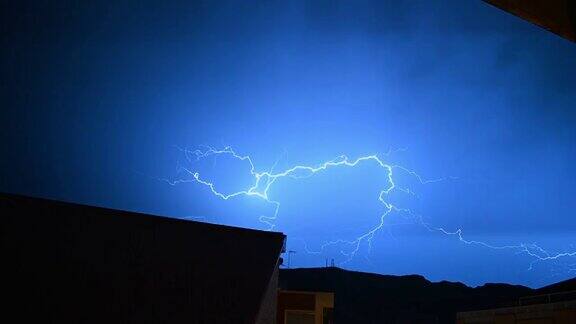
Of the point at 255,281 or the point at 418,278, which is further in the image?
the point at 418,278

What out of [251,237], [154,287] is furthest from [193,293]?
[251,237]

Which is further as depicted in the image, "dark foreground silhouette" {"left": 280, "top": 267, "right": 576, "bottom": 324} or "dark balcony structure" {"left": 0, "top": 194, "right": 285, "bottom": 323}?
"dark foreground silhouette" {"left": 280, "top": 267, "right": 576, "bottom": 324}

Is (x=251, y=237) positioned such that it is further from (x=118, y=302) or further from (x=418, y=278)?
(x=418, y=278)

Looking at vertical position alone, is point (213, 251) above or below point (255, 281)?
above

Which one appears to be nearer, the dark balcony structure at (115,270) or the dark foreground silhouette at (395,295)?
the dark balcony structure at (115,270)

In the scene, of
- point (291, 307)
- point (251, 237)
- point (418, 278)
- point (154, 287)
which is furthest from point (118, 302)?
point (418, 278)

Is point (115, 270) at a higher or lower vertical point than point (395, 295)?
lower

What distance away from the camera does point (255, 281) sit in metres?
4.38

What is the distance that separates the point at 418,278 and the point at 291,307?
33.0 metres

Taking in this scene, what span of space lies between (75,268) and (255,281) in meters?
1.76

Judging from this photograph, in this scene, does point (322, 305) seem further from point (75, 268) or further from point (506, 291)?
point (506, 291)

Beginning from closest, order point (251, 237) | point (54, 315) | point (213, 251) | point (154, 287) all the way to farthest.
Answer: point (54, 315), point (154, 287), point (213, 251), point (251, 237)

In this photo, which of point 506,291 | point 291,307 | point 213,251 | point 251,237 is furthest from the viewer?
point 506,291

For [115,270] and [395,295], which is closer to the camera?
[115,270]
